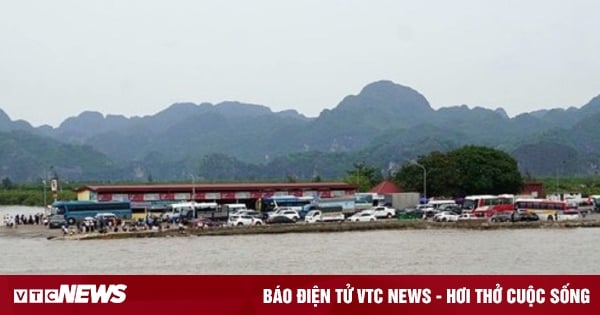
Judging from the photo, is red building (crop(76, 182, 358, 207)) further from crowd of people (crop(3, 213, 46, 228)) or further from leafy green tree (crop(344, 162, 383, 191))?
leafy green tree (crop(344, 162, 383, 191))

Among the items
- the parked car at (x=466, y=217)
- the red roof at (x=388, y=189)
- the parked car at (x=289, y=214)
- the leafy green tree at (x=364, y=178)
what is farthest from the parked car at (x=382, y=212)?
the leafy green tree at (x=364, y=178)

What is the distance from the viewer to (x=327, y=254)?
28078 mm

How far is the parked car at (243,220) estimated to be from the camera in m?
44.2

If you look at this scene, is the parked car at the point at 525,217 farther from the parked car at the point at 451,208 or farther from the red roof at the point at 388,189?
the red roof at the point at 388,189

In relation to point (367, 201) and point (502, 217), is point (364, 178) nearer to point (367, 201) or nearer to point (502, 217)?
point (367, 201)

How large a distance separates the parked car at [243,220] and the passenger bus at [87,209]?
305 inches

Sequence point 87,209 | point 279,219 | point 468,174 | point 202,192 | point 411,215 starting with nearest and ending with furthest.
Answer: point 279,219 < point 87,209 < point 411,215 < point 202,192 < point 468,174

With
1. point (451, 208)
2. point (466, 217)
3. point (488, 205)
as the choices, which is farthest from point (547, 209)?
point (451, 208)

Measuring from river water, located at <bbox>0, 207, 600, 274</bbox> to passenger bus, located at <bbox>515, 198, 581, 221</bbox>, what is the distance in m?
5.70

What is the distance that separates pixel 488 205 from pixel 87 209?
2174 centimetres

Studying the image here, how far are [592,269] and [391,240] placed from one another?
1307cm

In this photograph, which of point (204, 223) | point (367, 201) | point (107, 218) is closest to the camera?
point (204, 223)

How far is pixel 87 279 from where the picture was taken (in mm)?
5648

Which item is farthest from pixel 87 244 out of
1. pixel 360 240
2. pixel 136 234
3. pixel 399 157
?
pixel 399 157
